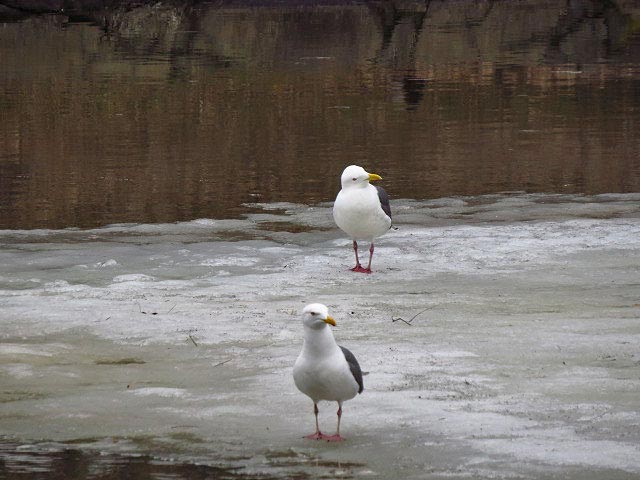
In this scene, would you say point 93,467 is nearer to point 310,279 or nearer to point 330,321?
point 330,321

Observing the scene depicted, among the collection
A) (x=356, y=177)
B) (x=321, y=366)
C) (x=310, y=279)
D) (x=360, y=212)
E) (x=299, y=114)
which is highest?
(x=356, y=177)

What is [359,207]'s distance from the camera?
1149 cm

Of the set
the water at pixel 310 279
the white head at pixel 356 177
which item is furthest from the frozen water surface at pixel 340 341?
the white head at pixel 356 177

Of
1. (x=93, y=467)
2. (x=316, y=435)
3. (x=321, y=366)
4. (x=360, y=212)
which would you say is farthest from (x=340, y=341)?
(x=360, y=212)

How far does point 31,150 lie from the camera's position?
21.6 meters

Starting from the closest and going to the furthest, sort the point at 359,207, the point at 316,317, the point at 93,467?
the point at 93,467
the point at 316,317
the point at 359,207

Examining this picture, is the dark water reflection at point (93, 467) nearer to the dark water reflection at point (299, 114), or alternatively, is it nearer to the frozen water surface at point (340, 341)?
the frozen water surface at point (340, 341)

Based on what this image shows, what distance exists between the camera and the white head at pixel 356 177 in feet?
37.8

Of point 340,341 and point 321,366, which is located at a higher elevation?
point 321,366

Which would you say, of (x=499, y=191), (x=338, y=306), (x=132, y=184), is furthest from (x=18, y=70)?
(x=338, y=306)

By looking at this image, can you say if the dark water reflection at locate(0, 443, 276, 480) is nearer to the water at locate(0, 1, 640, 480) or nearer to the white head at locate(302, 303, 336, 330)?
the water at locate(0, 1, 640, 480)

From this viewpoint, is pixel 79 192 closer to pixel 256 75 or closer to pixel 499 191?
pixel 499 191

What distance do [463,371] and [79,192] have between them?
1041 cm

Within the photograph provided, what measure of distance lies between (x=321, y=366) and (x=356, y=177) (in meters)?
4.88
